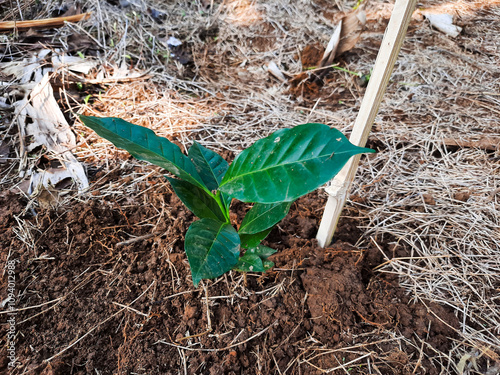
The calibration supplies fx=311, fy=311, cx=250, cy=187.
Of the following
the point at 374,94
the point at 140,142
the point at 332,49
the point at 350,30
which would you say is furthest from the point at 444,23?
the point at 140,142

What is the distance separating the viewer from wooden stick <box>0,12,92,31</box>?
7.24ft

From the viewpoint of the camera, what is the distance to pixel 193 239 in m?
0.90

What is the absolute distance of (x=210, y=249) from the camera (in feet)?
2.94

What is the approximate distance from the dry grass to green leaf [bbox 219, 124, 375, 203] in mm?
601

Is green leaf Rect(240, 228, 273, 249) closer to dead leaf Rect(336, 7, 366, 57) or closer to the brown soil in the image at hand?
the brown soil

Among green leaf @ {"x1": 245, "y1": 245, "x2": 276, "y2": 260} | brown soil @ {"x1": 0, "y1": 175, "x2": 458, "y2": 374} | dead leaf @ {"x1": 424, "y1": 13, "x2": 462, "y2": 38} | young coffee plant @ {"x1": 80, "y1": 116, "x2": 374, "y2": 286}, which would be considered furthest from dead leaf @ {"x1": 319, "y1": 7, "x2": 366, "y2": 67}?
green leaf @ {"x1": 245, "y1": 245, "x2": 276, "y2": 260}

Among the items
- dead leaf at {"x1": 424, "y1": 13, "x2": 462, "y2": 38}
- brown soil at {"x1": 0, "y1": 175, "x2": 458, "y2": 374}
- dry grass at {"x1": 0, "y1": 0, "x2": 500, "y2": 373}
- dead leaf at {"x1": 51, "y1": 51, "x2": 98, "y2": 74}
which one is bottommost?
brown soil at {"x1": 0, "y1": 175, "x2": 458, "y2": 374}

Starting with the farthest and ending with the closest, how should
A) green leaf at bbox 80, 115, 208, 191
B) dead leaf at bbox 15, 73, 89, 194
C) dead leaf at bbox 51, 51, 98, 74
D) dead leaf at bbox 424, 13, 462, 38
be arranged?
dead leaf at bbox 424, 13, 462, 38, dead leaf at bbox 51, 51, 98, 74, dead leaf at bbox 15, 73, 89, 194, green leaf at bbox 80, 115, 208, 191

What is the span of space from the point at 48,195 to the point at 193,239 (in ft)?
3.04

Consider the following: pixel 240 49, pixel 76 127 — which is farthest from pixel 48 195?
pixel 240 49

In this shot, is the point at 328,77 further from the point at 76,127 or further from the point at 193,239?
the point at 193,239

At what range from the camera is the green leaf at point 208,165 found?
1100 mm

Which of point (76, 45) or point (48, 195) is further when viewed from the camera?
point (76, 45)

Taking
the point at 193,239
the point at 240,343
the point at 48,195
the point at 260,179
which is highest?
the point at 260,179
